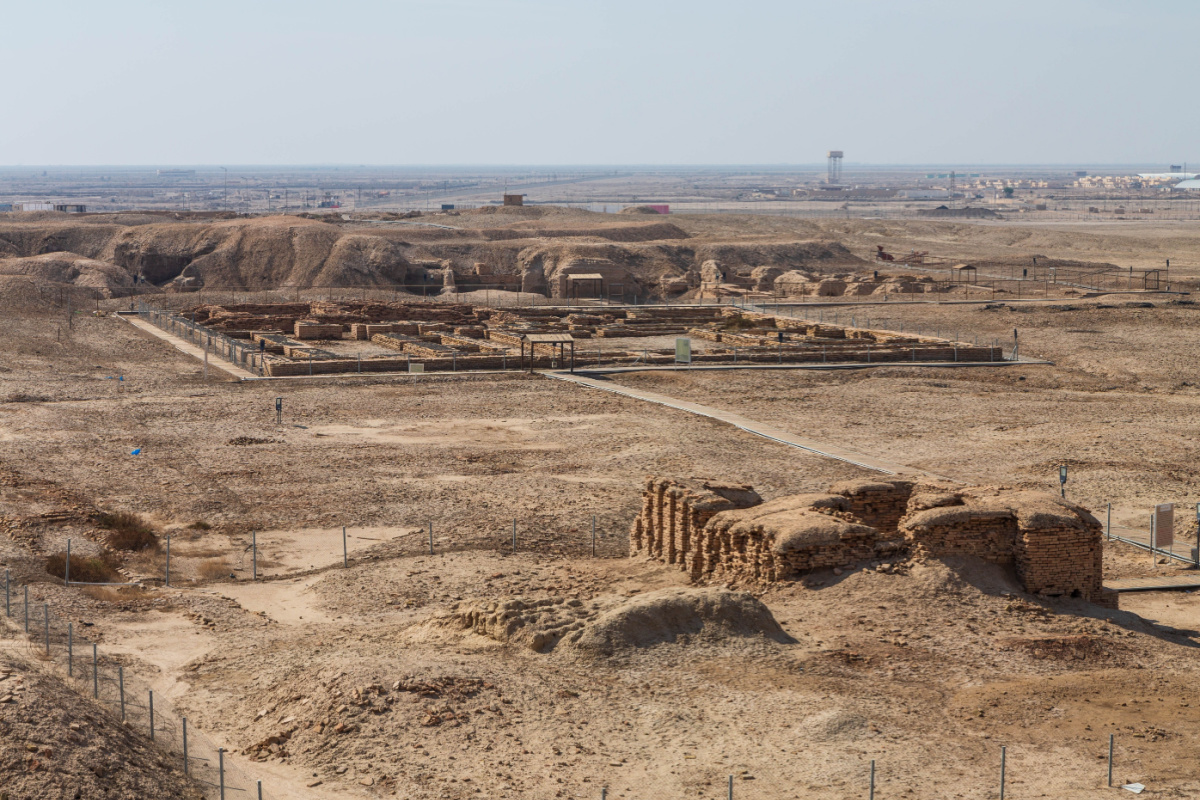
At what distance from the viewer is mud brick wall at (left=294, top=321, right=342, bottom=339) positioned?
209 ft

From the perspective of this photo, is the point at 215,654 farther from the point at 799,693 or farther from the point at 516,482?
the point at 516,482

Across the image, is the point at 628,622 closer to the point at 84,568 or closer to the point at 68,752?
the point at 68,752

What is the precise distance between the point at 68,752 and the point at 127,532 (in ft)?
43.2

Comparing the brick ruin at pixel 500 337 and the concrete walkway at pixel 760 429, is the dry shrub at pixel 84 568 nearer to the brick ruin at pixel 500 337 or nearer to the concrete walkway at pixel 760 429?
the concrete walkway at pixel 760 429

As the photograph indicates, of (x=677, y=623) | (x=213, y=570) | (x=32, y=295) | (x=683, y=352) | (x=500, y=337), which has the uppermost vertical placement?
(x=32, y=295)

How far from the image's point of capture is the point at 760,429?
39375mm

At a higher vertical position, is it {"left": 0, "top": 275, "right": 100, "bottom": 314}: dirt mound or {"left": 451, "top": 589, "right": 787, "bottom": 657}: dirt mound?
{"left": 0, "top": 275, "right": 100, "bottom": 314}: dirt mound

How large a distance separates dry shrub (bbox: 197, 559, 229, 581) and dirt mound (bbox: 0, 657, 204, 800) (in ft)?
30.1

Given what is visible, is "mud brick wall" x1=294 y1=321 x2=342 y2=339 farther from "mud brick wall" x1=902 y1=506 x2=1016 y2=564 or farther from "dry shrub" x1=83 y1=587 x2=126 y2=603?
"mud brick wall" x1=902 y1=506 x2=1016 y2=564

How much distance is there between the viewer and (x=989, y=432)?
39.1 meters

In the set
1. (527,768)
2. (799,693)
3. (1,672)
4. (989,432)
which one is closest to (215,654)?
(1,672)

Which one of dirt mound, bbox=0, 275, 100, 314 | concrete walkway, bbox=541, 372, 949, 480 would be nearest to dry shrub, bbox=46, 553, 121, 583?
concrete walkway, bbox=541, 372, 949, 480

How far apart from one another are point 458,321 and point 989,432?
118ft

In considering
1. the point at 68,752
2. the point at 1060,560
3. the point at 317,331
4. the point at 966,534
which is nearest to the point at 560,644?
the point at 68,752
